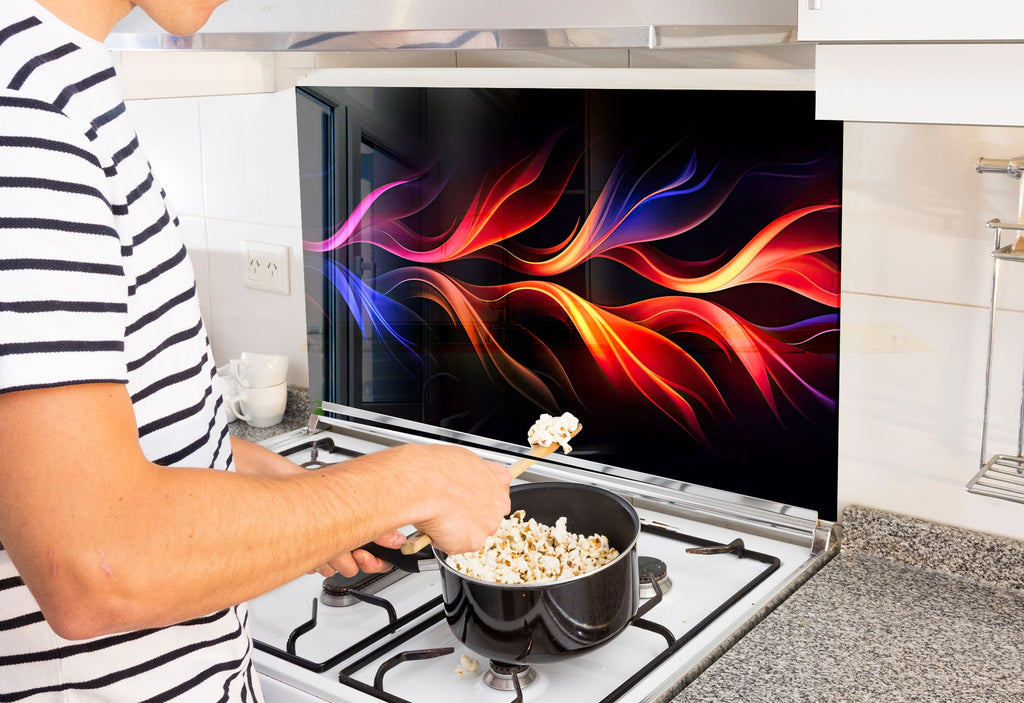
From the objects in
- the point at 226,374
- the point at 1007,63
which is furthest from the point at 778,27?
the point at 226,374

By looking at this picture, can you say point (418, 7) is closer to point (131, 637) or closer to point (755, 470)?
point (131, 637)

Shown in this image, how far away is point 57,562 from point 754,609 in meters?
0.81

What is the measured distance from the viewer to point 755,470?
1326mm

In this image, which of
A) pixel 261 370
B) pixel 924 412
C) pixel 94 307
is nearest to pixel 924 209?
pixel 924 412

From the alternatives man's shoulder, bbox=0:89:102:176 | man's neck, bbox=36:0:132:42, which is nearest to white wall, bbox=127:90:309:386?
man's neck, bbox=36:0:132:42

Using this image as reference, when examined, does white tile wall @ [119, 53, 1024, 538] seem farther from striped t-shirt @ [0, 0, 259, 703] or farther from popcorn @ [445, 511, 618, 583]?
striped t-shirt @ [0, 0, 259, 703]

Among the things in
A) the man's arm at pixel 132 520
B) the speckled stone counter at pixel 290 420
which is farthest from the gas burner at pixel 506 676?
the speckled stone counter at pixel 290 420

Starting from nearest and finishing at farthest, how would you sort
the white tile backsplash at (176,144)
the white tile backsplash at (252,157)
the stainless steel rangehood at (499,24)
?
the stainless steel rangehood at (499,24) < the white tile backsplash at (252,157) < the white tile backsplash at (176,144)

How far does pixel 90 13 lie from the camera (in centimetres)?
65

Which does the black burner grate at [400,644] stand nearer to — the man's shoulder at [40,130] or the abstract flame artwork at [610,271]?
the abstract flame artwork at [610,271]

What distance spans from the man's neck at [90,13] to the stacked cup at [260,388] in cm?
112

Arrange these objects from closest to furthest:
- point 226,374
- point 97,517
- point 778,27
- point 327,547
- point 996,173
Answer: point 97,517 → point 327,547 → point 778,27 → point 996,173 → point 226,374

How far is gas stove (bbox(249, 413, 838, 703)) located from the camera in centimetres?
104

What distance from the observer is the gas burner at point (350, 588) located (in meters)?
1.22
